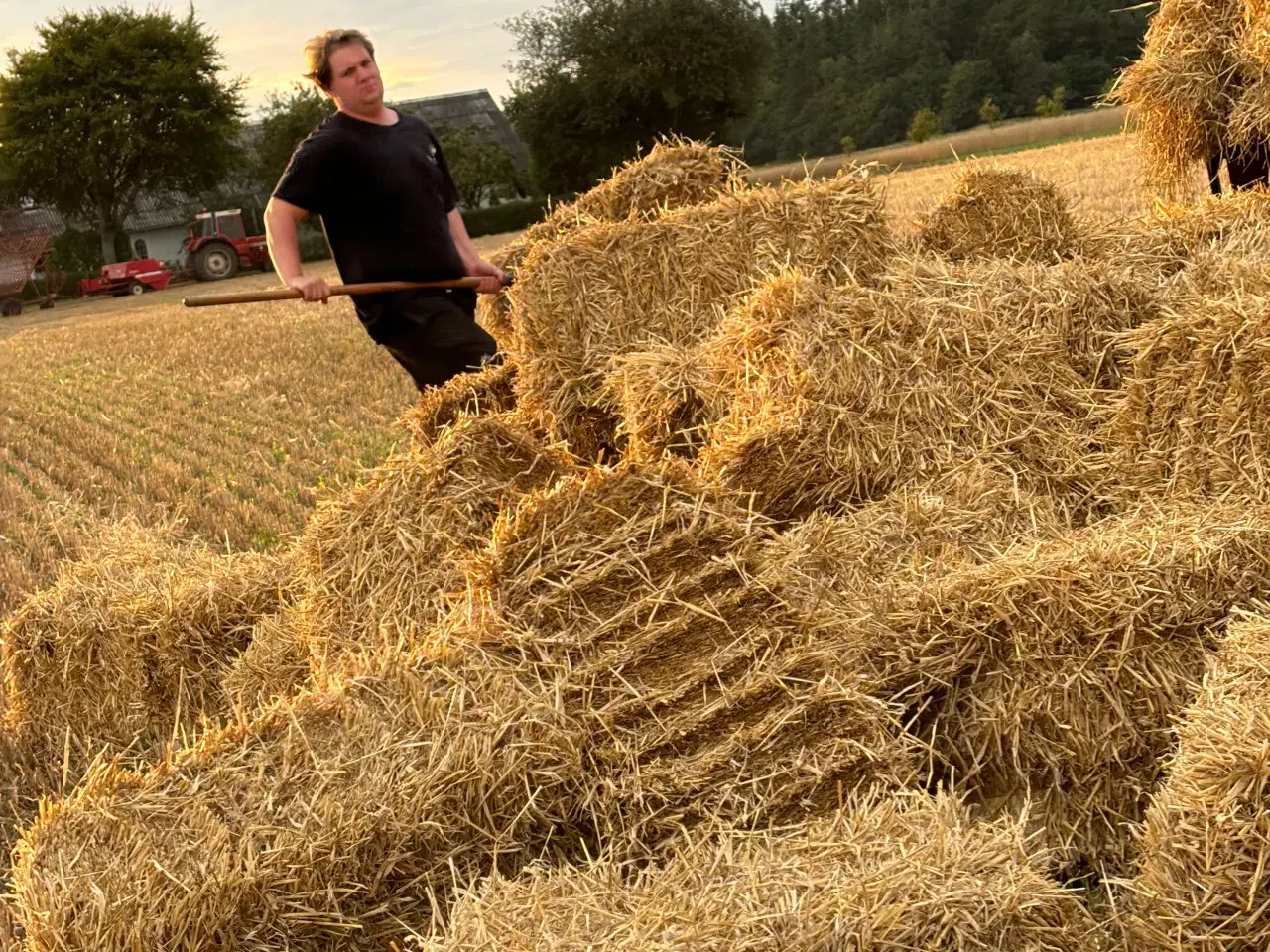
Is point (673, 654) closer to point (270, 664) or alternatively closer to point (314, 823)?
point (314, 823)

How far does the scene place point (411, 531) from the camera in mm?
3814

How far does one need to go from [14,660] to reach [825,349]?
3284mm

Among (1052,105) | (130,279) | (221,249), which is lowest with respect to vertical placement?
(130,279)

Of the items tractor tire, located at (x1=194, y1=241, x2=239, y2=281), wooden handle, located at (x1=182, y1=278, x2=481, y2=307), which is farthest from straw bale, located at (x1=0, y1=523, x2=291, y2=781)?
tractor tire, located at (x1=194, y1=241, x2=239, y2=281)

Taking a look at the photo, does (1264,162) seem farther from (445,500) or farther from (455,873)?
(455,873)

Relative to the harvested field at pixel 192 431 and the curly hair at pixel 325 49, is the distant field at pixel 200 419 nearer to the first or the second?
the harvested field at pixel 192 431

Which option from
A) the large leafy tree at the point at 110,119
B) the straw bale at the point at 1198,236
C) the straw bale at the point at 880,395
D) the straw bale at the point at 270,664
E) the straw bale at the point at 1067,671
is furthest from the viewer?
the large leafy tree at the point at 110,119

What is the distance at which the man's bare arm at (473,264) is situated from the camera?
619cm

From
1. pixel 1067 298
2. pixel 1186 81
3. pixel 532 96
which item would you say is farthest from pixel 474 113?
pixel 1067 298

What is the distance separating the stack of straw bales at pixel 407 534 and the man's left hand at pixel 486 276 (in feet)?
7.40

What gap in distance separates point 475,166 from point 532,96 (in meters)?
6.15

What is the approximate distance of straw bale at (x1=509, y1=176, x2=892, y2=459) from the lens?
5266mm

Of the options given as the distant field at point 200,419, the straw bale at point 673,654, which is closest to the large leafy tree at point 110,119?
the distant field at point 200,419

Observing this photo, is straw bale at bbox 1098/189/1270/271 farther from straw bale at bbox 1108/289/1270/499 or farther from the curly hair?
the curly hair
